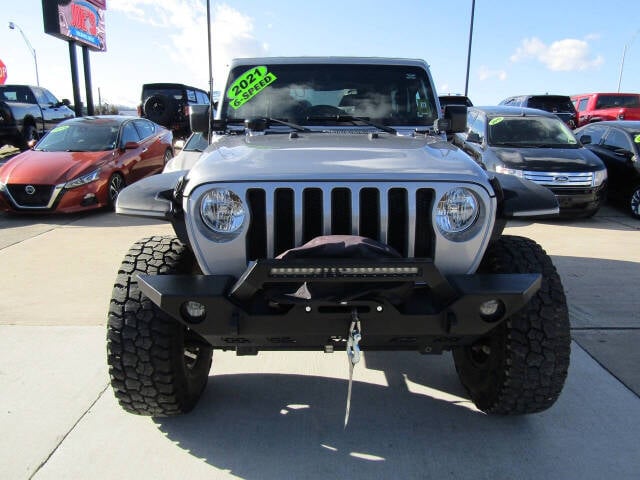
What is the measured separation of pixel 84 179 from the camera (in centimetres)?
791

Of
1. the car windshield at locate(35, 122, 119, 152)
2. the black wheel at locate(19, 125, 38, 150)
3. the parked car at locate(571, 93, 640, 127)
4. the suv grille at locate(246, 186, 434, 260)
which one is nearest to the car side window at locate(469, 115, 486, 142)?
the car windshield at locate(35, 122, 119, 152)

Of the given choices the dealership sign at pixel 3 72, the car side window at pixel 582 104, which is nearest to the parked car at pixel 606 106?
the car side window at pixel 582 104

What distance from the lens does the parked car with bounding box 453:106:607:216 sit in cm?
781

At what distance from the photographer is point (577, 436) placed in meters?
2.61

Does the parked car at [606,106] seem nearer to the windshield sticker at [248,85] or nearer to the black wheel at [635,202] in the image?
the black wheel at [635,202]

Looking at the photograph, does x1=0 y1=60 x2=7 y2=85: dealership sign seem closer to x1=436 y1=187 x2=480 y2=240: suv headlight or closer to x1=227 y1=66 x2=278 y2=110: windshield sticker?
x1=227 y1=66 x2=278 y2=110: windshield sticker

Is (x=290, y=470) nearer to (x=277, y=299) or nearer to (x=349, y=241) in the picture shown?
(x=277, y=299)

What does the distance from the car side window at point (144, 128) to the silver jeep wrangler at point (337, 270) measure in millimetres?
7677

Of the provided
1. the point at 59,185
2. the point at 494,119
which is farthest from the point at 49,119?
the point at 494,119

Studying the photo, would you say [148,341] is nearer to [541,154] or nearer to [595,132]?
[541,154]

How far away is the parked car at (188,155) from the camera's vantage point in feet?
22.4

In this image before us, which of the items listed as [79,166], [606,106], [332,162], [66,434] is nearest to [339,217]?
[332,162]

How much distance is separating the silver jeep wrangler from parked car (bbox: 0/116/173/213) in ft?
19.1

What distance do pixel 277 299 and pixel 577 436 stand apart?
1751mm
